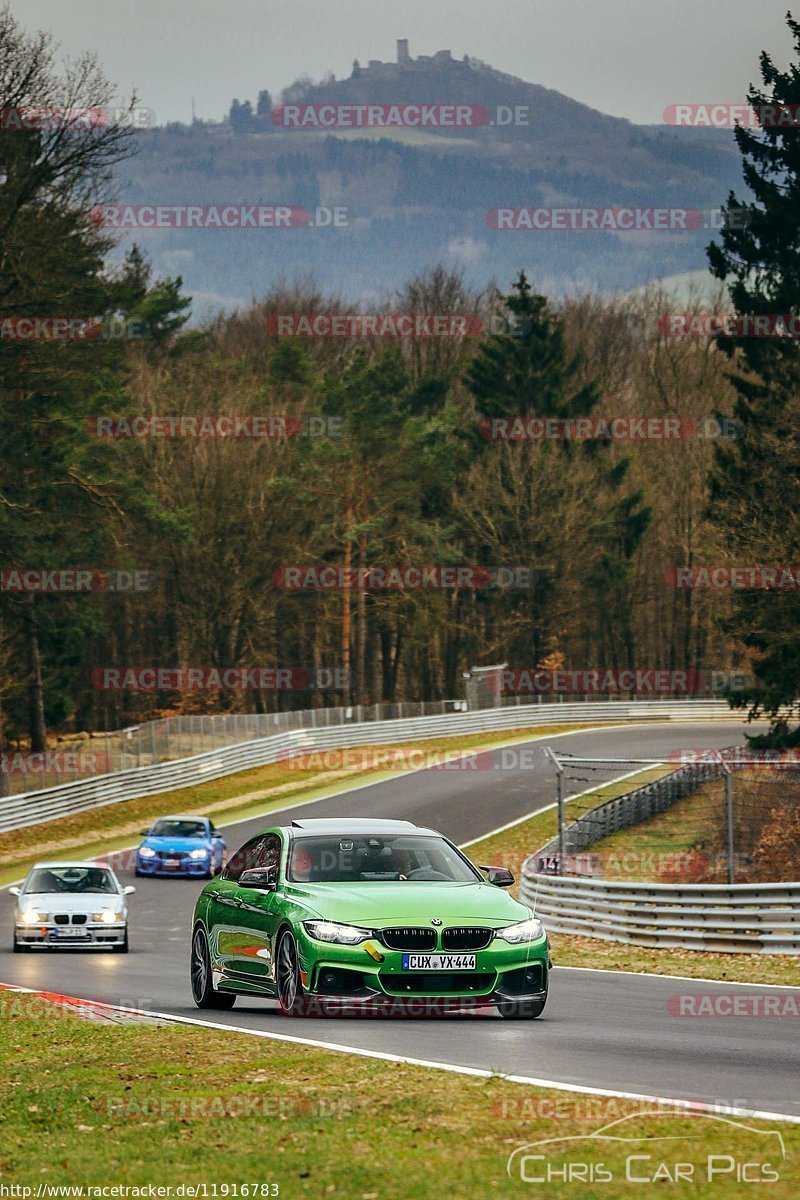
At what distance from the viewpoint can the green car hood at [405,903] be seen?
12.8 meters

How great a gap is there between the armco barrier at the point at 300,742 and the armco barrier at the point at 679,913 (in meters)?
23.0

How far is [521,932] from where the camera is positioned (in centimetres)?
1295

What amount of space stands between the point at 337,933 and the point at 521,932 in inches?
51.4

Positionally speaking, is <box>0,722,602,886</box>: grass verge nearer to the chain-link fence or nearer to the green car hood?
the chain-link fence

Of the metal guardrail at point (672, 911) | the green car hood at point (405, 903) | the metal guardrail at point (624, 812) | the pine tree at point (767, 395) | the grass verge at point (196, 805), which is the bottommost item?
the grass verge at point (196, 805)

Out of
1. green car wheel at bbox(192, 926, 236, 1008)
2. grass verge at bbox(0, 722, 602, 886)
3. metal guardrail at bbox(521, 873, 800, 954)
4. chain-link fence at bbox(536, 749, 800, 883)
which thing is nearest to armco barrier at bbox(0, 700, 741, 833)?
grass verge at bbox(0, 722, 602, 886)

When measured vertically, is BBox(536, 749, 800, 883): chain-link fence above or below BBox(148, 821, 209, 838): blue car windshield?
above

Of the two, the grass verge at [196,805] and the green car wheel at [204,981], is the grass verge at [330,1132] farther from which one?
the grass verge at [196,805]

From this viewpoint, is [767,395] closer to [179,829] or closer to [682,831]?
[682,831]

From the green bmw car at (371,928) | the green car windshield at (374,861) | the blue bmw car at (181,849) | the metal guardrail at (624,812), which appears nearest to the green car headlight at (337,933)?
the green bmw car at (371,928)

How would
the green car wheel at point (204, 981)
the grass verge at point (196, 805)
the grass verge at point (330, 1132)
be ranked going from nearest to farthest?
1. the grass verge at point (330, 1132)
2. the green car wheel at point (204, 981)
3. the grass verge at point (196, 805)

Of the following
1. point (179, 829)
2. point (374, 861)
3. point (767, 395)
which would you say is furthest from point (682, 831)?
point (374, 861)

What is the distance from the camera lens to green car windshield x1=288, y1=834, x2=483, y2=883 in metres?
13.6

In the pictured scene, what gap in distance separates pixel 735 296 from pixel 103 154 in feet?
55.3
